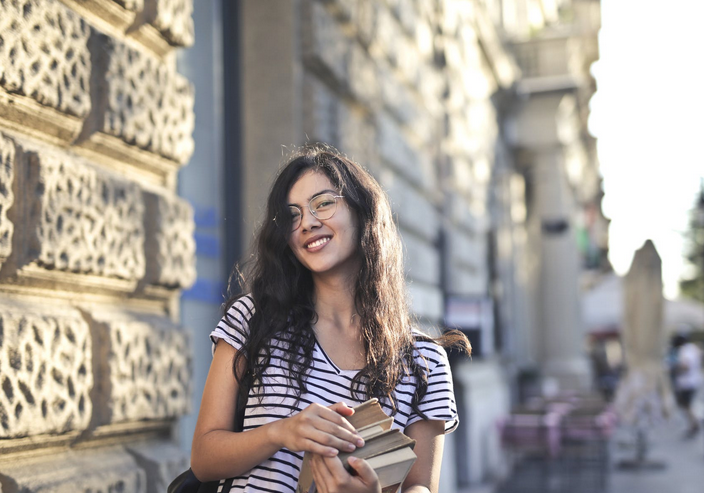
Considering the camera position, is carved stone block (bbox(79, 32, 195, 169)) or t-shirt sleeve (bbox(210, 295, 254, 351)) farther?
carved stone block (bbox(79, 32, 195, 169))

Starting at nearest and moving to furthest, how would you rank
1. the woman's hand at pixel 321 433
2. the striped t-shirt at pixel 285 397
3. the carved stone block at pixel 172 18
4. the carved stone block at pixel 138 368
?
the woman's hand at pixel 321 433, the striped t-shirt at pixel 285 397, the carved stone block at pixel 138 368, the carved stone block at pixel 172 18

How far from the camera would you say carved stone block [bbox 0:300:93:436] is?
2.18 m

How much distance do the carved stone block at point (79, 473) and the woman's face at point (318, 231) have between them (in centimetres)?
100

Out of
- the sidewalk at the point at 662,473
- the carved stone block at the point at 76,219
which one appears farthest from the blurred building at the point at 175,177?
the sidewalk at the point at 662,473

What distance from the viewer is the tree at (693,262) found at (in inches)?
2156

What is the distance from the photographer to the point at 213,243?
461 cm

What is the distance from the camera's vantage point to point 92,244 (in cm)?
265

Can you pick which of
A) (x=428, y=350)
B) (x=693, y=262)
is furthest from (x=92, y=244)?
(x=693, y=262)

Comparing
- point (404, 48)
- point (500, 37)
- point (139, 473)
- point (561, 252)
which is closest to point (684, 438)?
point (561, 252)

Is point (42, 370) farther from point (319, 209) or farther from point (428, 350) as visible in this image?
point (428, 350)

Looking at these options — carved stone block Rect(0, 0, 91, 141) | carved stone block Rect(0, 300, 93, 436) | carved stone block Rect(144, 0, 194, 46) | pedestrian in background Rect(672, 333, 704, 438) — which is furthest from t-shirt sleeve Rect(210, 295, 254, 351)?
pedestrian in background Rect(672, 333, 704, 438)

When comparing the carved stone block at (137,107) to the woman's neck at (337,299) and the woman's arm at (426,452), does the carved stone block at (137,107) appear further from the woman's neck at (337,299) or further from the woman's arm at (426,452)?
the woman's arm at (426,452)

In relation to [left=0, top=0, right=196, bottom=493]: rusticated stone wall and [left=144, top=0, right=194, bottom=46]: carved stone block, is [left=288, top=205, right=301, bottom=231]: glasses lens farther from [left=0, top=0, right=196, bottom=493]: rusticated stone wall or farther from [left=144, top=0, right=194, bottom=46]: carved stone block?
[left=144, top=0, right=194, bottom=46]: carved stone block

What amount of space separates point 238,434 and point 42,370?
0.74m
